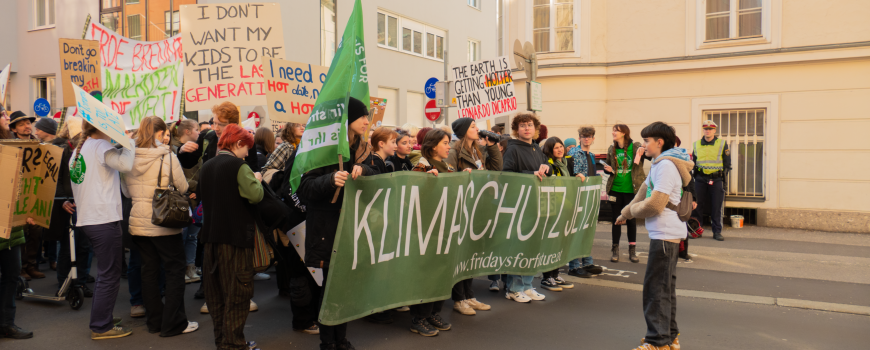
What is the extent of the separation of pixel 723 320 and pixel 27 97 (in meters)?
22.0

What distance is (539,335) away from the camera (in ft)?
16.6

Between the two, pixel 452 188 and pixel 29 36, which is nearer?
pixel 452 188

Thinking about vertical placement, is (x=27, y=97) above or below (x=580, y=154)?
above

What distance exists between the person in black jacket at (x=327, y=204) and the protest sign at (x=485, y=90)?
4442 mm

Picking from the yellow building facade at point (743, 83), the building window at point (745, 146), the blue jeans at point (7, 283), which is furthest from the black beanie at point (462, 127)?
the building window at point (745, 146)

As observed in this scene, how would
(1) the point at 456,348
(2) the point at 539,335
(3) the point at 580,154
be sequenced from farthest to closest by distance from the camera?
(3) the point at 580,154 → (2) the point at 539,335 → (1) the point at 456,348

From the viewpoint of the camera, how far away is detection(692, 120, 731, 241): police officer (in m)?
10.4

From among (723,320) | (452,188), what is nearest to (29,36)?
(452,188)

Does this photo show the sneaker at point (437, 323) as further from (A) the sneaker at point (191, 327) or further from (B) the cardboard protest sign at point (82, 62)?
(B) the cardboard protest sign at point (82, 62)

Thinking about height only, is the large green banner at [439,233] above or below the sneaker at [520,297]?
above

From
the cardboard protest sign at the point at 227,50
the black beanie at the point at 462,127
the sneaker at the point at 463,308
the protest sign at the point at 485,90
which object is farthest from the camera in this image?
the protest sign at the point at 485,90

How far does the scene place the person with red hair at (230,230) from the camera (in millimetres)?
4301

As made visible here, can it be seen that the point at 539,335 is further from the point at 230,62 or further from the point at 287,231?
the point at 230,62

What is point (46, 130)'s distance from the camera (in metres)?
6.77
